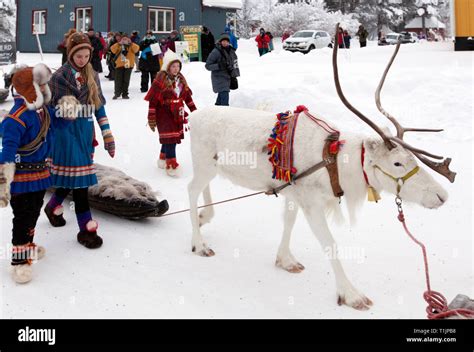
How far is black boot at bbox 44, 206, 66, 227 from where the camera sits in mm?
5055

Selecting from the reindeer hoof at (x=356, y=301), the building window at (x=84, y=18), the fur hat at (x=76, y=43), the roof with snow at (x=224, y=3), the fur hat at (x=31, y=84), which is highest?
the roof with snow at (x=224, y=3)

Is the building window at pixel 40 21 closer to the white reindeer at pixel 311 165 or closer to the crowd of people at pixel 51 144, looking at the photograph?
the crowd of people at pixel 51 144

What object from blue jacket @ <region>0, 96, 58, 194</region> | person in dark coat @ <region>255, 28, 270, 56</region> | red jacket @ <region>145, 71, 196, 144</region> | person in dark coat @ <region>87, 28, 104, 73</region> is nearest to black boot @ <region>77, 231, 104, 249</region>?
blue jacket @ <region>0, 96, 58, 194</region>

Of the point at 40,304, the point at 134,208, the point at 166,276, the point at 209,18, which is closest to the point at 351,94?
the point at 134,208

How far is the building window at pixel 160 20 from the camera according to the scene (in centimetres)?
2612

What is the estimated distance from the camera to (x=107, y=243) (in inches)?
Result: 191

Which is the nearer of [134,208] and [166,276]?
[166,276]

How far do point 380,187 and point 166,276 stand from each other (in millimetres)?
1949

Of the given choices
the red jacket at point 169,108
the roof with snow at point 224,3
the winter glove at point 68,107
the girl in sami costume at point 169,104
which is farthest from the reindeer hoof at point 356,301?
the roof with snow at point 224,3

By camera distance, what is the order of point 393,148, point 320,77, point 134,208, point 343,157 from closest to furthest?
1. point 393,148
2. point 343,157
3. point 134,208
4. point 320,77

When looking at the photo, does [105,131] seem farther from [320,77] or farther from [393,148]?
[320,77]

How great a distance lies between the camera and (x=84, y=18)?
25.9 m

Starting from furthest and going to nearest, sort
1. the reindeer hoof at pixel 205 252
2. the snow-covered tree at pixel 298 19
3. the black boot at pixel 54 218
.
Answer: the snow-covered tree at pixel 298 19, the black boot at pixel 54 218, the reindeer hoof at pixel 205 252

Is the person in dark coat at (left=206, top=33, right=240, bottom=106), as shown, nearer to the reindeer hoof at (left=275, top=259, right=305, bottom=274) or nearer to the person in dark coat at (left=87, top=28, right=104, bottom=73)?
the reindeer hoof at (left=275, top=259, right=305, bottom=274)
